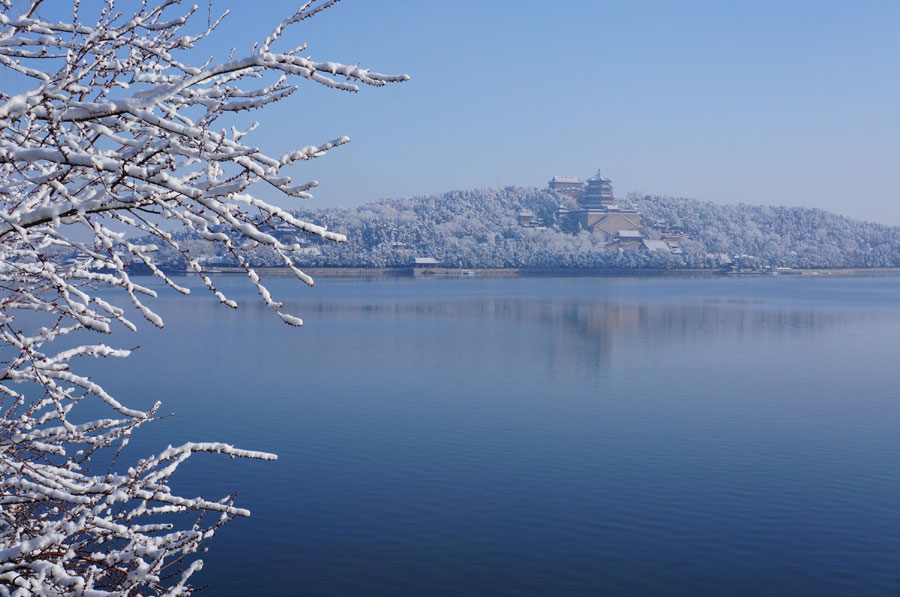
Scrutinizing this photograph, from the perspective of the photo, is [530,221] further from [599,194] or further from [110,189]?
[110,189]

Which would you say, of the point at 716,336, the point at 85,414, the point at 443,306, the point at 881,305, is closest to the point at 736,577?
the point at 85,414

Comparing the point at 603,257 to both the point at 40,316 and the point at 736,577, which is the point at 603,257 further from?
the point at 736,577

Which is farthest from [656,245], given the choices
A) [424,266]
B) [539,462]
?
[539,462]

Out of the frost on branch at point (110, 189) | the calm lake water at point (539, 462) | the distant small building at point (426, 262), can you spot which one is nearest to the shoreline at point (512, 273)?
the distant small building at point (426, 262)

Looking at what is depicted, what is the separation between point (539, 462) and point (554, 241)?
97.4 meters

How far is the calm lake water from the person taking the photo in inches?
332

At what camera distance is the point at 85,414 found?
555 inches

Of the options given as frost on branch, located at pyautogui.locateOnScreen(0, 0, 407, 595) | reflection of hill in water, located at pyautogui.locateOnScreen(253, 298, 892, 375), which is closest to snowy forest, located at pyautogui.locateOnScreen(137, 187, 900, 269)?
reflection of hill in water, located at pyautogui.locateOnScreen(253, 298, 892, 375)

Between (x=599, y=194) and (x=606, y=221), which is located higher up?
(x=599, y=194)

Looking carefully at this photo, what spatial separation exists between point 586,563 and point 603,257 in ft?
288

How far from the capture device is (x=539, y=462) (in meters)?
11.9

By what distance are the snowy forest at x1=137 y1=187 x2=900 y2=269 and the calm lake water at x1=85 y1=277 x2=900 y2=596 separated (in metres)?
62.3

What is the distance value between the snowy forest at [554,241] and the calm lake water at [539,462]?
62314 millimetres

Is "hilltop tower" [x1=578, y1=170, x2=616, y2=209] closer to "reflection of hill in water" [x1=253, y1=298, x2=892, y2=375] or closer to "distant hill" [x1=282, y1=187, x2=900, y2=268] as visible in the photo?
"distant hill" [x1=282, y1=187, x2=900, y2=268]
